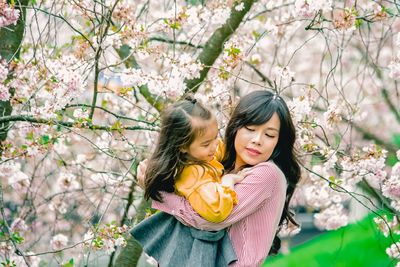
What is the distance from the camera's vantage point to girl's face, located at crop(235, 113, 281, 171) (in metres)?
2.46

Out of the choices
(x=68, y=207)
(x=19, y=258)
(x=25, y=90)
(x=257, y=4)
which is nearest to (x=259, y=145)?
(x=25, y=90)

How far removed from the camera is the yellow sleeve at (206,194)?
224cm

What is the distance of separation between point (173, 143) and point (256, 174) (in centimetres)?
29

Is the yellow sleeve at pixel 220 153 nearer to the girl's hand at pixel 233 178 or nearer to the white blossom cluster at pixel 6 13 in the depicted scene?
the girl's hand at pixel 233 178

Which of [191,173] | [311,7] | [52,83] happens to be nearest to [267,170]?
[191,173]

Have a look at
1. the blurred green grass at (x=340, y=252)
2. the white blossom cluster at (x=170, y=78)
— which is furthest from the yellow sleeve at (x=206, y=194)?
the blurred green grass at (x=340, y=252)

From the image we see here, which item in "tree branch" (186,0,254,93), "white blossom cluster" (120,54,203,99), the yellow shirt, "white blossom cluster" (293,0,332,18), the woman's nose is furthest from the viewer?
"tree branch" (186,0,254,93)

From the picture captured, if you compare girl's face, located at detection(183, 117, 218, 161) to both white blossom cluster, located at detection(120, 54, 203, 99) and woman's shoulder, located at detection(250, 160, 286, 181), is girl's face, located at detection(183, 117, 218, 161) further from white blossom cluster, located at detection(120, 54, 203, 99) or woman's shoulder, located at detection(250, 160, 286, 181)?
white blossom cluster, located at detection(120, 54, 203, 99)

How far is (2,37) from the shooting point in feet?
11.7

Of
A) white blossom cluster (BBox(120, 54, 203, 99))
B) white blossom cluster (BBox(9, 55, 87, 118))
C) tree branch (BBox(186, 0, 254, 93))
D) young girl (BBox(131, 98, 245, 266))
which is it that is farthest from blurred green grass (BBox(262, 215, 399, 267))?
young girl (BBox(131, 98, 245, 266))

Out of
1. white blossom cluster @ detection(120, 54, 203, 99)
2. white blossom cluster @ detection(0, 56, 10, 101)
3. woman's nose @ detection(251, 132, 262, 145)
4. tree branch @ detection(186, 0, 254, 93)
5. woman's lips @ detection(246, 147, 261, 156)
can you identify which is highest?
tree branch @ detection(186, 0, 254, 93)

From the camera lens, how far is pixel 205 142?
2.35m

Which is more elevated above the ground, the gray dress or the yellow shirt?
the yellow shirt

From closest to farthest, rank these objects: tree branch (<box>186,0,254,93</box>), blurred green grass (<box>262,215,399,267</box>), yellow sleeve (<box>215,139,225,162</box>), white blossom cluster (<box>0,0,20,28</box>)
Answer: yellow sleeve (<box>215,139,225,162</box>), white blossom cluster (<box>0,0,20,28</box>), tree branch (<box>186,0,254,93</box>), blurred green grass (<box>262,215,399,267</box>)
